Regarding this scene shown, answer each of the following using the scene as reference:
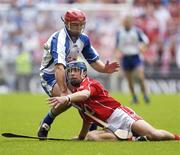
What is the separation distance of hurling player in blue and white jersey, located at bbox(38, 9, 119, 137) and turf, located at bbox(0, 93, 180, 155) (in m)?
0.68

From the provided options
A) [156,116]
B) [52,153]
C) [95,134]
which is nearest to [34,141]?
[95,134]

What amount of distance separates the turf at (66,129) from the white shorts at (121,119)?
0.33 m

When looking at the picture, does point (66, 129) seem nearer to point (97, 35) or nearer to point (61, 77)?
point (61, 77)

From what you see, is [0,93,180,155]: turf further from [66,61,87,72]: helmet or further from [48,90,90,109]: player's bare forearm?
[66,61,87,72]: helmet

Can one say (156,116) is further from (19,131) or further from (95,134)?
(95,134)

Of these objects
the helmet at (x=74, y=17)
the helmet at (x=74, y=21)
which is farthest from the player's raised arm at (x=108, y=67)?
the helmet at (x=74, y=17)

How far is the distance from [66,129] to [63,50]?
2.29 m

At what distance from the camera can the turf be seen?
8836 millimetres

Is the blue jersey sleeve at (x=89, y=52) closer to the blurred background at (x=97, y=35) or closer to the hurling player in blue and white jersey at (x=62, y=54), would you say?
the hurling player in blue and white jersey at (x=62, y=54)

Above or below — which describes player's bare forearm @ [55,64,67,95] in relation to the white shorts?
above

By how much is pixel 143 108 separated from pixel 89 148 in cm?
961

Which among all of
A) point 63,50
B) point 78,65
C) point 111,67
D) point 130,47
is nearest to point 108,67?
→ point 111,67

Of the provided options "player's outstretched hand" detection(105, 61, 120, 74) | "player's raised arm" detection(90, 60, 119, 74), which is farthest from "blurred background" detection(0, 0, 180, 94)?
"player's outstretched hand" detection(105, 61, 120, 74)

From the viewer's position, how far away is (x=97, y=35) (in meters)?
29.1
